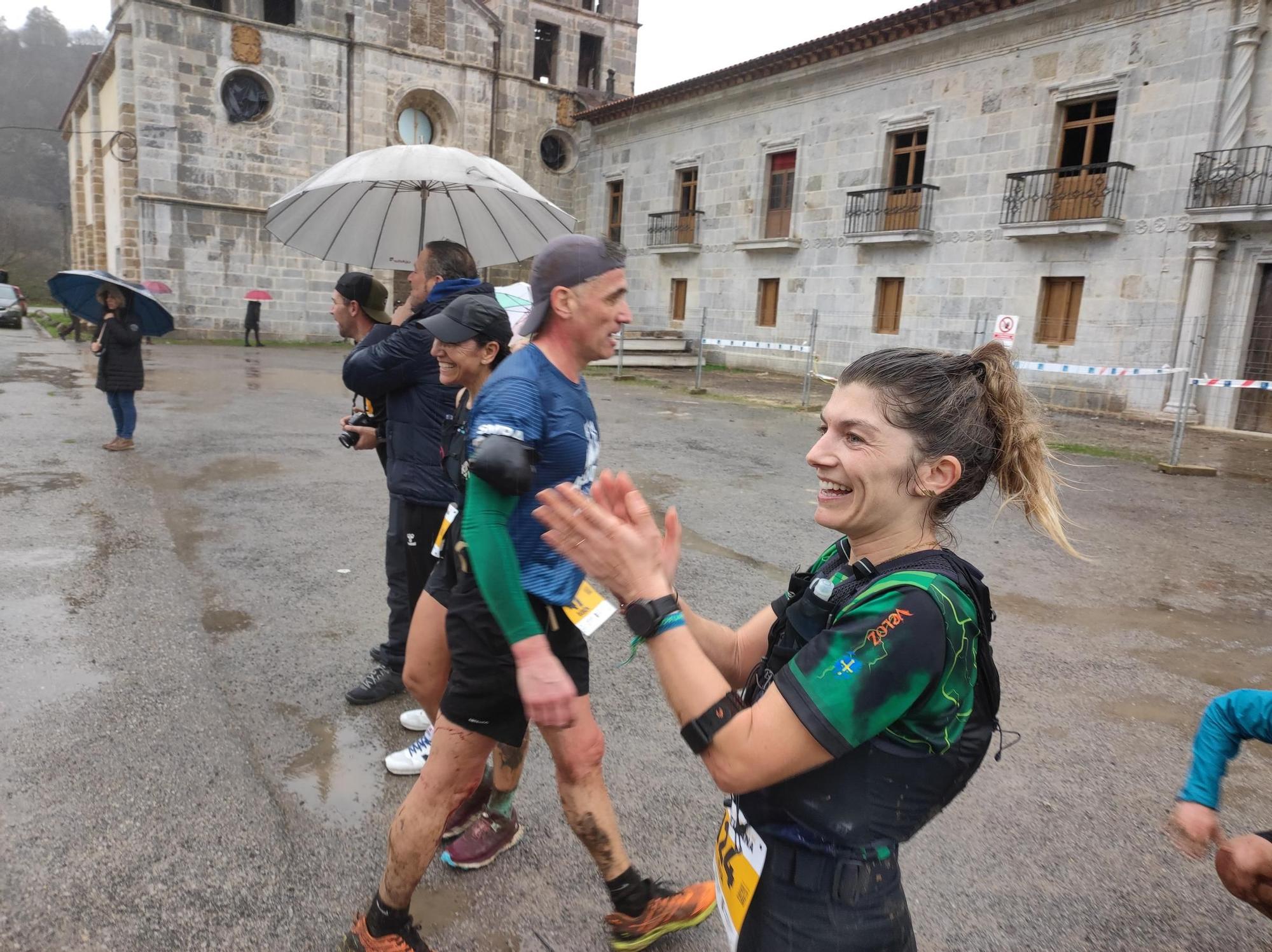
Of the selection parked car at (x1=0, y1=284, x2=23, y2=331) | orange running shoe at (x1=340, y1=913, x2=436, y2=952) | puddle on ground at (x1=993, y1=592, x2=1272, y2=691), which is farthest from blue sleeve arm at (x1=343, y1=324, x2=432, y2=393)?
parked car at (x1=0, y1=284, x2=23, y2=331)

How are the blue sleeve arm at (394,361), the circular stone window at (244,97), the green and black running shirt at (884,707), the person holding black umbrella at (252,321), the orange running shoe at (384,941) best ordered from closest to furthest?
the green and black running shirt at (884,707) < the orange running shoe at (384,941) < the blue sleeve arm at (394,361) < the person holding black umbrella at (252,321) < the circular stone window at (244,97)

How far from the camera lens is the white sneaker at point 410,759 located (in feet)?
10.1

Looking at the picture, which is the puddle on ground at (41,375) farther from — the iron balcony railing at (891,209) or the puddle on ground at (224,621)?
the iron balcony railing at (891,209)

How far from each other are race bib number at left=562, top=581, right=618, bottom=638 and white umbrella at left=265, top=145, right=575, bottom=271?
309cm

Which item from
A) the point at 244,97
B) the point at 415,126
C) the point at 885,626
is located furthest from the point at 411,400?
the point at 415,126

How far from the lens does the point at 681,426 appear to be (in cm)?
1216

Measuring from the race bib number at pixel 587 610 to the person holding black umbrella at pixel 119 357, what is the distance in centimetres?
779

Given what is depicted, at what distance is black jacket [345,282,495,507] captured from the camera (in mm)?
3291

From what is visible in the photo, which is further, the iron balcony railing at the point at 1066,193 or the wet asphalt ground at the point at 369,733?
the iron balcony railing at the point at 1066,193

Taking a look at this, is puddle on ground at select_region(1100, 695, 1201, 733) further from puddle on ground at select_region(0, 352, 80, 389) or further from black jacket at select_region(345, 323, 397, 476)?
puddle on ground at select_region(0, 352, 80, 389)

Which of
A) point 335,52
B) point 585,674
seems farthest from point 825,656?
point 335,52

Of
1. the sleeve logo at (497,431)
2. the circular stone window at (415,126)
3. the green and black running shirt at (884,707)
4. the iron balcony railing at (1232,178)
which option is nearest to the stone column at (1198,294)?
the iron balcony railing at (1232,178)

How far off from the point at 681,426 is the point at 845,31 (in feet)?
43.5

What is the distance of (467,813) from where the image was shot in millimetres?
2766
